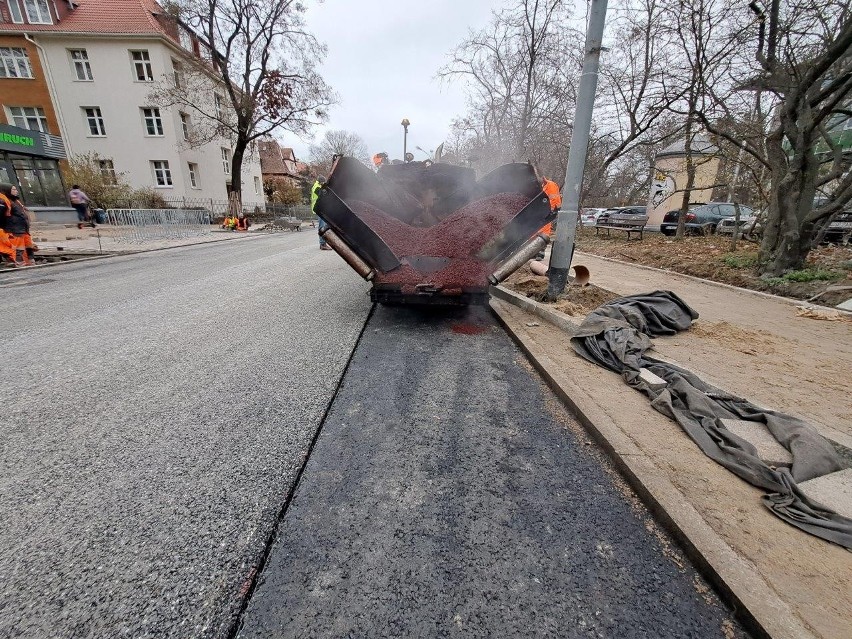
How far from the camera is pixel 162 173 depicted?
24.4 meters

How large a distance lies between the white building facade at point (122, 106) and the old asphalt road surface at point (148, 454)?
83.6 ft

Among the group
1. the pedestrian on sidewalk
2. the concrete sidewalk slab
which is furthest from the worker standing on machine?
the pedestrian on sidewalk

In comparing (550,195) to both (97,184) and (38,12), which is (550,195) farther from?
(38,12)

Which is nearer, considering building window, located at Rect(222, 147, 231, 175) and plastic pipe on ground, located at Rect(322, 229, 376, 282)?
plastic pipe on ground, located at Rect(322, 229, 376, 282)

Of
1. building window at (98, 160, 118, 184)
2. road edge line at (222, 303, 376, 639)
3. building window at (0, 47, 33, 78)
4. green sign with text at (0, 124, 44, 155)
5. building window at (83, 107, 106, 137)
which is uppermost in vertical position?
building window at (0, 47, 33, 78)

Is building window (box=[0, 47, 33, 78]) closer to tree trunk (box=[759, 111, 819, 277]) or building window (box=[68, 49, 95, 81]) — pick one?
building window (box=[68, 49, 95, 81])

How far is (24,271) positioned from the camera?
7.57 metres

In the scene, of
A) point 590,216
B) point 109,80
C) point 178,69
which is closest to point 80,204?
point 109,80

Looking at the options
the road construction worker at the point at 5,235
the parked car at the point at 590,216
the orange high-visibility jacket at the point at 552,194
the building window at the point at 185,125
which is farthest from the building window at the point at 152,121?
the parked car at the point at 590,216

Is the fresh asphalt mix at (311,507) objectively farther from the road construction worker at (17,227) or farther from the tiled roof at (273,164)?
the tiled roof at (273,164)

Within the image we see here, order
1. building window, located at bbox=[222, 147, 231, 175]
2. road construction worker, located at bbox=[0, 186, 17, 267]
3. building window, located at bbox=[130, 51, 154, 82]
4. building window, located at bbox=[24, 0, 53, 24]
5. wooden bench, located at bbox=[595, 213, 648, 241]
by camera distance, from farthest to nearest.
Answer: building window, located at bbox=[222, 147, 231, 175], building window, located at bbox=[130, 51, 154, 82], building window, located at bbox=[24, 0, 53, 24], wooden bench, located at bbox=[595, 213, 648, 241], road construction worker, located at bbox=[0, 186, 17, 267]

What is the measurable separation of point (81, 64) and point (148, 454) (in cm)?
3435

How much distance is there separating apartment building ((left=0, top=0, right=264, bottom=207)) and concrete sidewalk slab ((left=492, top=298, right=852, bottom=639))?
94.7 ft

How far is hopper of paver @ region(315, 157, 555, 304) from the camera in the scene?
3.99 m
